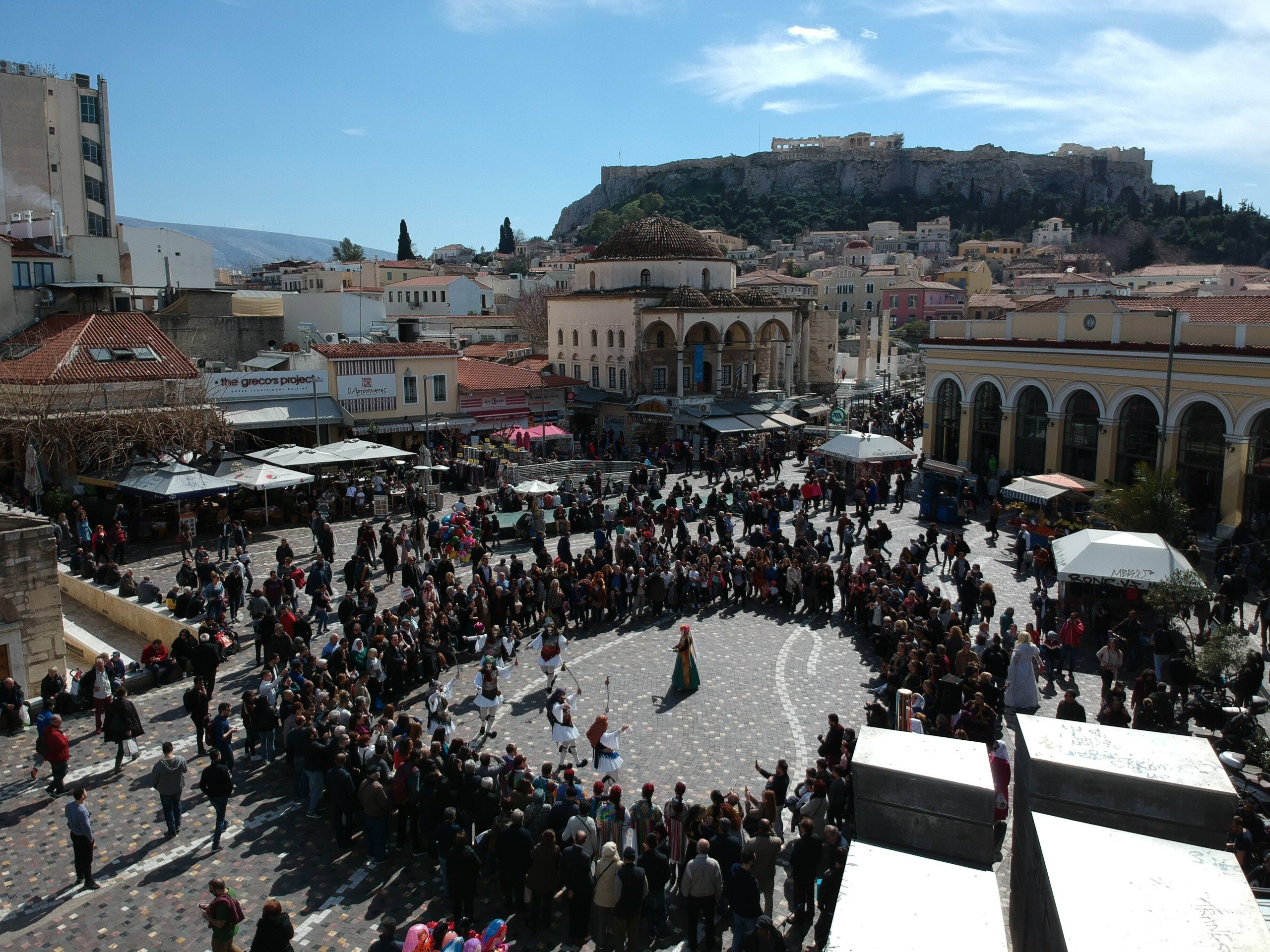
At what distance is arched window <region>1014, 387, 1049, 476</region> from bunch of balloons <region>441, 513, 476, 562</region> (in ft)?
57.0

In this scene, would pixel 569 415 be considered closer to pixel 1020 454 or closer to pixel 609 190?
pixel 1020 454

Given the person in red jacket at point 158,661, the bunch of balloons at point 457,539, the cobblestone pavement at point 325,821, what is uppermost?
the bunch of balloons at point 457,539

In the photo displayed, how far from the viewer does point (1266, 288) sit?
51.0 metres

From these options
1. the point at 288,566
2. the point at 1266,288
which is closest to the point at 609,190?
the point at 1266,288

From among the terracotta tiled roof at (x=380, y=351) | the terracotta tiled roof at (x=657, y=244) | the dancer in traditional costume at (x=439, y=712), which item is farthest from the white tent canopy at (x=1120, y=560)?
the terracotta tiled roof at (x=657, y=244)

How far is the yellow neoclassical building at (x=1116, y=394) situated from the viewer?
2306cm

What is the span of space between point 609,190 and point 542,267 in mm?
59391

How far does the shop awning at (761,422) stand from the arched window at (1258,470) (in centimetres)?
1739

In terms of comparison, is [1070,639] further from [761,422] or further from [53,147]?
[53,147]

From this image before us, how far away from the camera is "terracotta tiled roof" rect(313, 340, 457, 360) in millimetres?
32031

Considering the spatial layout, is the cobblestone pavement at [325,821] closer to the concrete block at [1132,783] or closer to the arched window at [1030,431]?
the concrete block at [1132,783]

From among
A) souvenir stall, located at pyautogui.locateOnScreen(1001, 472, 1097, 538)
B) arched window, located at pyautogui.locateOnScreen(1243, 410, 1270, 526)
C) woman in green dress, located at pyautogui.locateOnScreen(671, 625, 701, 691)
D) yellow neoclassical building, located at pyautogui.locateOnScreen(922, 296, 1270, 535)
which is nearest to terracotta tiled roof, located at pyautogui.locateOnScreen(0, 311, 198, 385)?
woman in green dress, located at pyautogui.locateOnScreen(671, 625, 701, 691)

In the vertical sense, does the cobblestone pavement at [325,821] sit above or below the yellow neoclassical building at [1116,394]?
below

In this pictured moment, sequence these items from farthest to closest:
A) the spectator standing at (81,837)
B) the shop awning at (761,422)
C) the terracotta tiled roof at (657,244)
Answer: the terracotta tiled roof at (657,244) → the shop awning at (761,422) → the spectator standing at (81,837)
